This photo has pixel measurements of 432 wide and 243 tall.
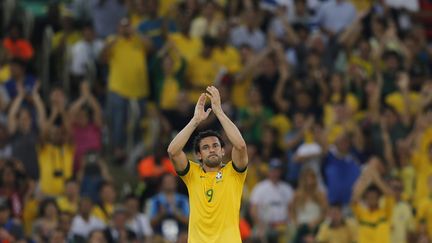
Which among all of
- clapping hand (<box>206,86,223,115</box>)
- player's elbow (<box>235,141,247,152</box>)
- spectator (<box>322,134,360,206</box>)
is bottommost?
player's elbow (<box>235,141,247,152</box>)

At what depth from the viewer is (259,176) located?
86.6ft

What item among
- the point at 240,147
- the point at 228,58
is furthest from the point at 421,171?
the point at 240,147

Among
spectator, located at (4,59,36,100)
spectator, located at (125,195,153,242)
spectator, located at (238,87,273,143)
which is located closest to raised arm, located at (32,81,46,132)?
spectator, located at (4,59,36,100)

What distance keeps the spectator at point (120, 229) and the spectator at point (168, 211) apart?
18.0 inches

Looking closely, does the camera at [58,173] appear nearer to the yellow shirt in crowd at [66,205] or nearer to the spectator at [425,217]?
the yellow shirt in crowd at [66,205]


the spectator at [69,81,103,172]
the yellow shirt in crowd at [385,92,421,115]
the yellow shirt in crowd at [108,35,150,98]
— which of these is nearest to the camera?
the spectator at [69,81,103,172]

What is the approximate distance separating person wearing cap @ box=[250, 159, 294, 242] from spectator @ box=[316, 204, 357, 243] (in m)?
0.79

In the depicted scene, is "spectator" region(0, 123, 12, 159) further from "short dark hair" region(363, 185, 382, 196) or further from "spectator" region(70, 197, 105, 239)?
"short dark hair" region(363, 185, 382, 196)

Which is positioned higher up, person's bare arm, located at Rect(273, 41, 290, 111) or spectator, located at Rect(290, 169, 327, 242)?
person's bare arm, located at Rect(273, 41, 290, 111)

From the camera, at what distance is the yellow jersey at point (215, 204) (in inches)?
710

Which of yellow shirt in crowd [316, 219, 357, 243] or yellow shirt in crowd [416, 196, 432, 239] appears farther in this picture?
yellow shirt in crowd [416, 196, 432, 239]

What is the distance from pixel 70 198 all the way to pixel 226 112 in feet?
11.1

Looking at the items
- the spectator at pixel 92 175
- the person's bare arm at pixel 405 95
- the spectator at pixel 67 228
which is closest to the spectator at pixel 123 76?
the spectator at pixel 92 175

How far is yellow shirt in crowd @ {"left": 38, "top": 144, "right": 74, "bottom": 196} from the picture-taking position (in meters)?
25.9
